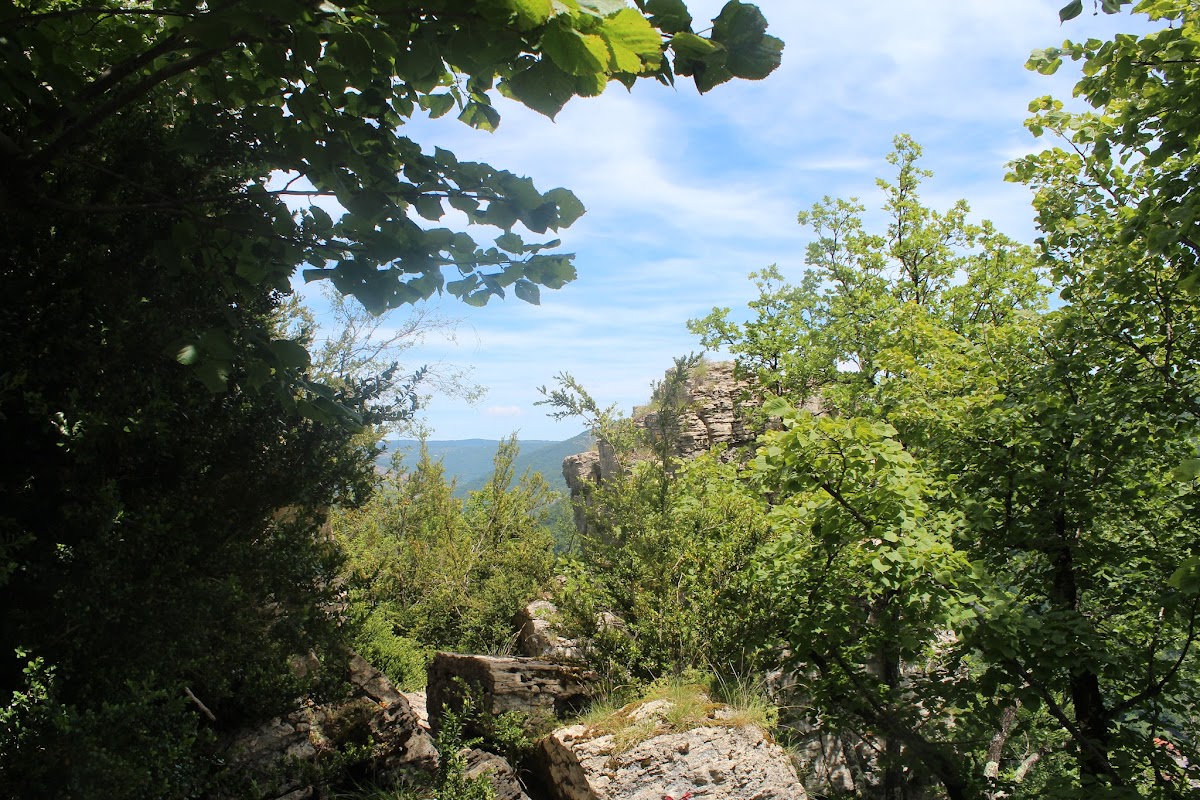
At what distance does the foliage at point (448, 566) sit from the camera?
9289mm

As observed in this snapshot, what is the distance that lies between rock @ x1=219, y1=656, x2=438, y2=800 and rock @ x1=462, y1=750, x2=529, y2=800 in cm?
34

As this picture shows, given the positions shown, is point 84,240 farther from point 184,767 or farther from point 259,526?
point 184,767

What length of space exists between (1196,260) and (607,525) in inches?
243

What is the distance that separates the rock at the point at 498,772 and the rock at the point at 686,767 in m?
0.63

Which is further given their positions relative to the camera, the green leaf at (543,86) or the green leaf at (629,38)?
the green leaf at (543,86)

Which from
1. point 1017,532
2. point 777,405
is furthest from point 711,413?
point 777,405

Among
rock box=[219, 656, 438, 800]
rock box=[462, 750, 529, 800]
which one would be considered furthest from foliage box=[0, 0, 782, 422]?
rock box=[462, 750, 529, 800]

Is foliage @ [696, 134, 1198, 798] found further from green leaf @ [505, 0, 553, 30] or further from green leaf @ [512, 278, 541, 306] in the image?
green leaf @ [505, 0, 553, 30]

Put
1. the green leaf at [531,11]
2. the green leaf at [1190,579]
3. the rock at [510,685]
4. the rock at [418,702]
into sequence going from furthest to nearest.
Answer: the rock at [418,702]
the rock at [510,685]
the green leaf at [1190,579]
the green leaf at [531,11]

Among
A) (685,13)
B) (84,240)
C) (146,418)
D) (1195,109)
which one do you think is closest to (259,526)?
(146,418)

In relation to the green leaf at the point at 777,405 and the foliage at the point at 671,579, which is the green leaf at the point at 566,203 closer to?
the green leaf at the point at 777,405

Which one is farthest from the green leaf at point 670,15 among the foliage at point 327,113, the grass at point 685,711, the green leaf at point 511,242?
the grass at point 685,711

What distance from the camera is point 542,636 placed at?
8516 millimetres

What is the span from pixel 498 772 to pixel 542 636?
237 cm
